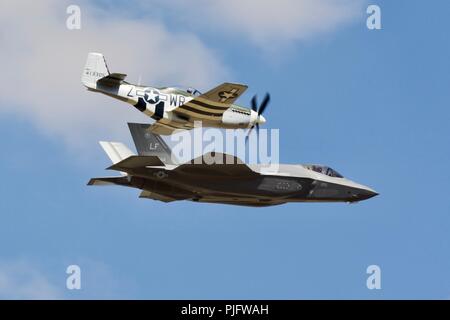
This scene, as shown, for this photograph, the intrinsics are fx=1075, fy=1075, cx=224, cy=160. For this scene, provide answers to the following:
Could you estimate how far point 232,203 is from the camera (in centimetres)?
5972

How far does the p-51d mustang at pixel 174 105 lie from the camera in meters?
67.8

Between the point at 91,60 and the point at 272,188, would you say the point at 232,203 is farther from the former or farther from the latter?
the point at 91,60

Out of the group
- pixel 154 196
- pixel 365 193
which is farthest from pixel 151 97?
pixel 365 193

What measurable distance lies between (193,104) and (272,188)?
488 inches

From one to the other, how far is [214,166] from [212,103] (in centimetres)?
1199

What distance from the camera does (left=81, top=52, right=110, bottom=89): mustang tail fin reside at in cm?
6994

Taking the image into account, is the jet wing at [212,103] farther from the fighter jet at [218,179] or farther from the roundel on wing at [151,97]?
the fighter jet at [218,179]

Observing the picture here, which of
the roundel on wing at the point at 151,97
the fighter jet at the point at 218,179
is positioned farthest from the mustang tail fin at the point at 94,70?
the fighter jet at the point at 218,179

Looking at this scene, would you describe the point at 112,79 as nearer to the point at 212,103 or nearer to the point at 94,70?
the point at 94,70

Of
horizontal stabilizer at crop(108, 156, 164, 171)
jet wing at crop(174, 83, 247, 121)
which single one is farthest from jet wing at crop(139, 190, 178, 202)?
jet wing at crop(174, 83, 247, 121)

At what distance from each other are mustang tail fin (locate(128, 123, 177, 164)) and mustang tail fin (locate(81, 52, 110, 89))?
11324 mm

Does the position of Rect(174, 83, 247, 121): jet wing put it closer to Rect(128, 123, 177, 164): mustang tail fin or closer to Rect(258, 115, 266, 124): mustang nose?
Rect(258, 115, 266, 124): mustang nose

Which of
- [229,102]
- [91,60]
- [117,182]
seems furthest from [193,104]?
[117,182]

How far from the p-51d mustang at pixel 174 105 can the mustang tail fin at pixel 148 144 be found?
312 inches
